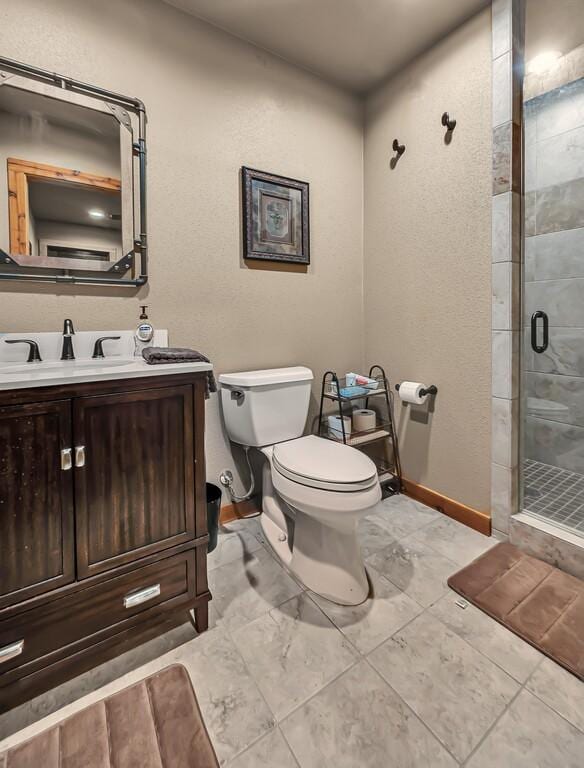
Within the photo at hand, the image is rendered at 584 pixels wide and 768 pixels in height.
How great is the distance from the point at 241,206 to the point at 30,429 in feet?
4.71

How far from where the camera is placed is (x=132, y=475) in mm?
1123

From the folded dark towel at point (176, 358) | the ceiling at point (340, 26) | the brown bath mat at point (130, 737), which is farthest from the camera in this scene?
the ceiling at point (340, 26)

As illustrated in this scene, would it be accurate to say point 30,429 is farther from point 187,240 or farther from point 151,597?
point 187,240

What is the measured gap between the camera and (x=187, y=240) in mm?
1734

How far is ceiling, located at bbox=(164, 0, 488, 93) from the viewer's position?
164cm

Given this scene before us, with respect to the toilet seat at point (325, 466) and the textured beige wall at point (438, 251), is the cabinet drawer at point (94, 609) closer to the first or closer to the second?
the toilet seat at point (325, 466)

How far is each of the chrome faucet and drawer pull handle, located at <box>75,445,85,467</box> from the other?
1.88 feet

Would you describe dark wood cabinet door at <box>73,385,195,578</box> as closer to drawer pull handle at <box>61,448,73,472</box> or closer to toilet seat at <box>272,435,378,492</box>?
drawer pull handle at <box>61,448,73,472</box>

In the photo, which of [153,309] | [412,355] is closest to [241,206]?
[153,309]

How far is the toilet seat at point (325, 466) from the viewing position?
1.30 m

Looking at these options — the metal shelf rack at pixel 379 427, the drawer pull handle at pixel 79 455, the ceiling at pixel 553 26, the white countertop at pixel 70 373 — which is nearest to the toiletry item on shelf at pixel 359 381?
the metal shelf rack at pixel 379 427

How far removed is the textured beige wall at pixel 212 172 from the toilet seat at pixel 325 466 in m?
0.53

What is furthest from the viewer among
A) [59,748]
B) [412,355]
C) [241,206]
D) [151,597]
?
[412,355]

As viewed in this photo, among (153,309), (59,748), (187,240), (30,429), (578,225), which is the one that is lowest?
(59,748)
